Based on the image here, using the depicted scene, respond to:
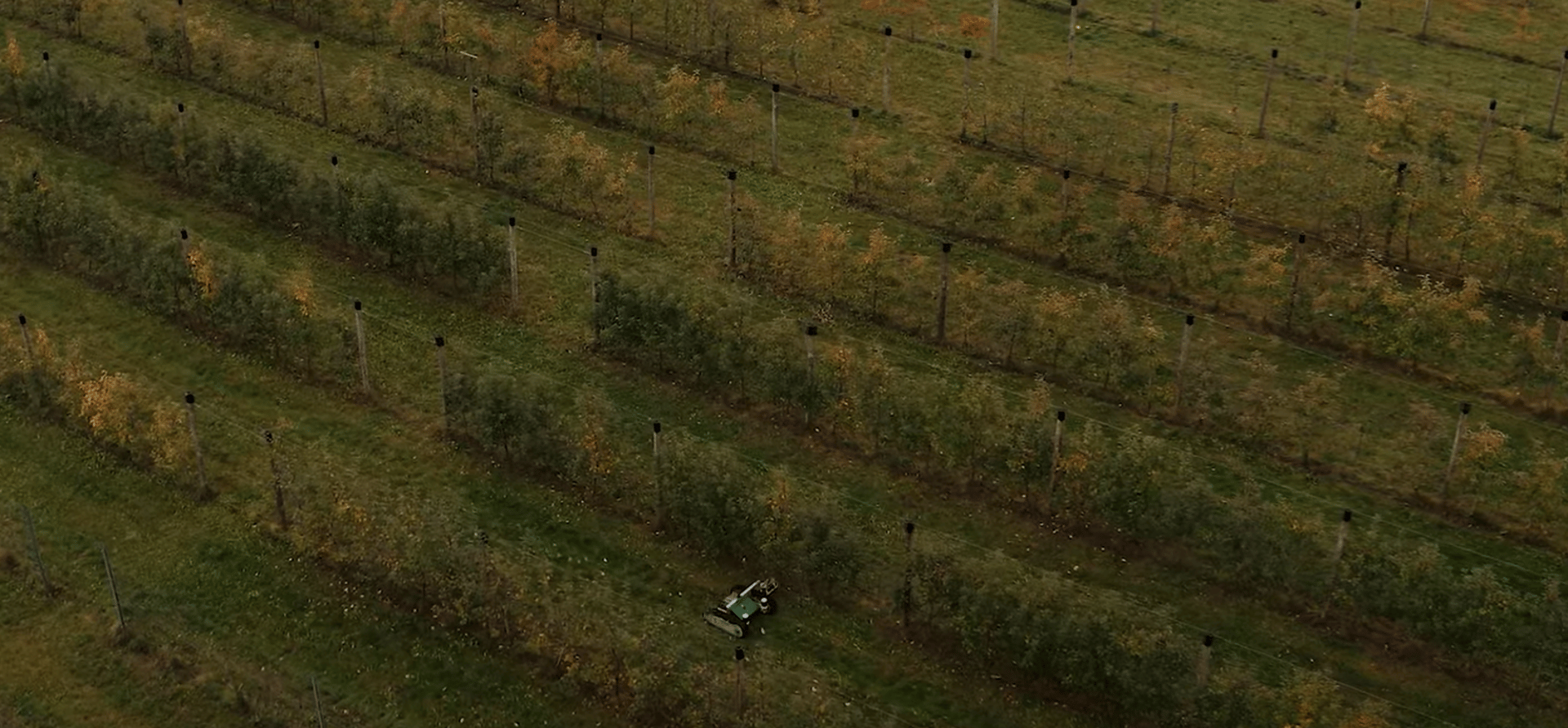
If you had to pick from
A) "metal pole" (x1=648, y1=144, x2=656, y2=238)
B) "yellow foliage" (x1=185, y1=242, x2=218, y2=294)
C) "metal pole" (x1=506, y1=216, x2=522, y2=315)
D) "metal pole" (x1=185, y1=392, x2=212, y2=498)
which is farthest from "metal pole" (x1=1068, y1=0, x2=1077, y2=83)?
"metal pole" (x1=185, y1=392, x2=212, y2=498)

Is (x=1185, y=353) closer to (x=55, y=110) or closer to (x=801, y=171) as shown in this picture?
(x=801, y=171)

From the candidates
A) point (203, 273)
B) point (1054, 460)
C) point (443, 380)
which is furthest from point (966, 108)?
point (203, 273)

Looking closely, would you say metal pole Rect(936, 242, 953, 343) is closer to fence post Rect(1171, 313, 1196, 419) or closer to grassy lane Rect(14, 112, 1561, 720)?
grassy lane Rect(14, 112, 1561, 720)

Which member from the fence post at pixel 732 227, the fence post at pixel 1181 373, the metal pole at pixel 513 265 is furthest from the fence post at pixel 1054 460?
the metal pole at pixel 513 265

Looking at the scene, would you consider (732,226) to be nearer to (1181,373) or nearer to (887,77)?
(887,77)

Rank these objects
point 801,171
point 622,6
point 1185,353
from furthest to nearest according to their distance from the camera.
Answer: point 622,6, point 801,171, point 1185,353

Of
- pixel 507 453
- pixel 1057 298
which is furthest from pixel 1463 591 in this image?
pixel 507 453
